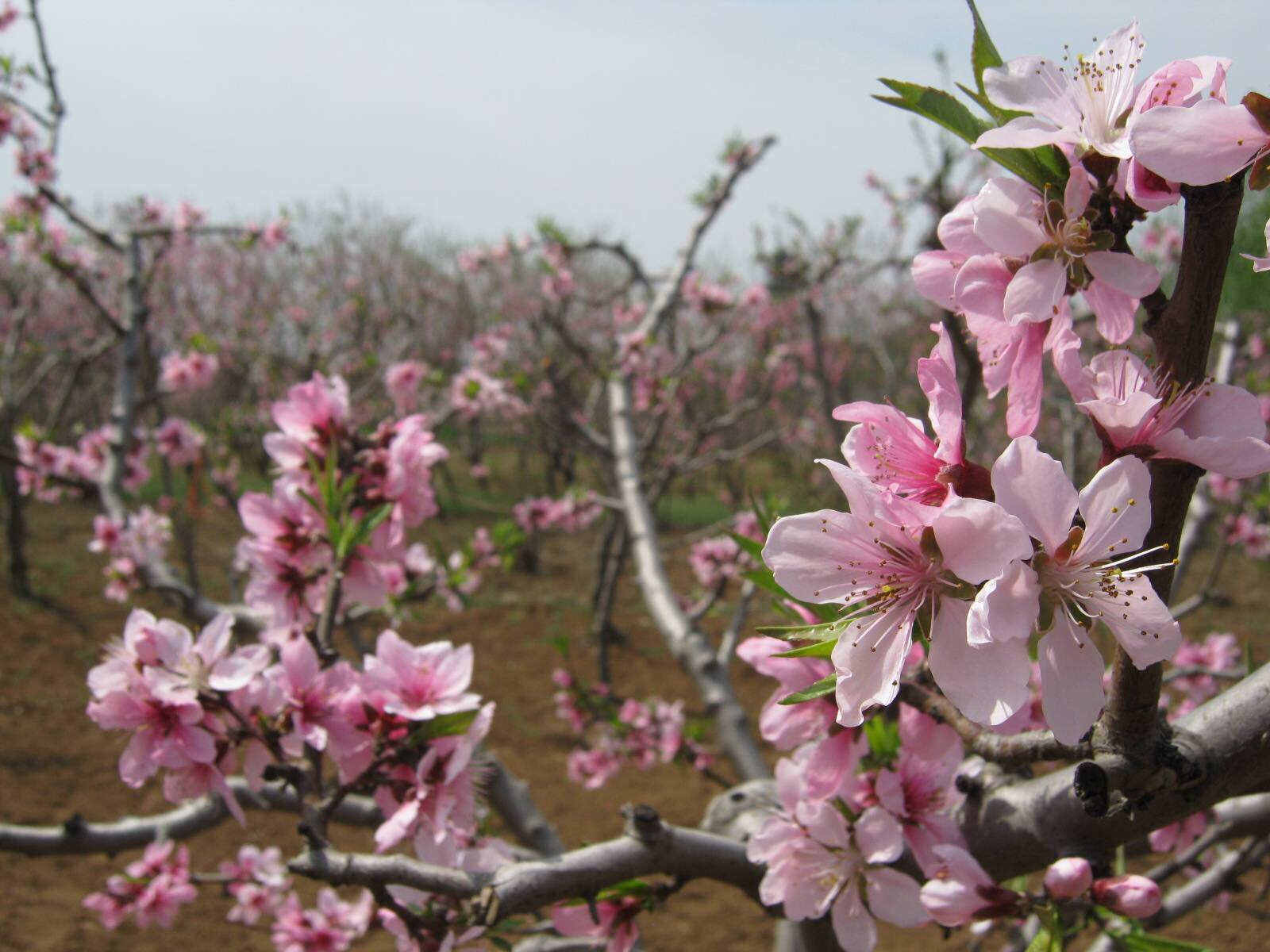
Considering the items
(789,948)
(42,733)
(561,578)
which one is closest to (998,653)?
(789,948)

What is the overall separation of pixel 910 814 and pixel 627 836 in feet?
1.39

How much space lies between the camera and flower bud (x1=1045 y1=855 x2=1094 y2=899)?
97cm

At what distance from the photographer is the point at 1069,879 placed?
97 centimetres

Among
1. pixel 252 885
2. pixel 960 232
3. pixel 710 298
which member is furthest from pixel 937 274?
pixel 710 298

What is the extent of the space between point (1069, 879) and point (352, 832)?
5.03 meters

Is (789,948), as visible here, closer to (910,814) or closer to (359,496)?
(910,814)

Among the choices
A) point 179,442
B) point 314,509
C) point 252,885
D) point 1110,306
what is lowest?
point 252,885

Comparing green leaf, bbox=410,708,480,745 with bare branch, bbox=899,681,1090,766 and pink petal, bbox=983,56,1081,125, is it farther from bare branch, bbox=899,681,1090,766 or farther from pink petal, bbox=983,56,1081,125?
pink petal, bbox=983,56,1081,125

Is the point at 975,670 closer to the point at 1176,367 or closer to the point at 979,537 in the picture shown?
the point at 979,537

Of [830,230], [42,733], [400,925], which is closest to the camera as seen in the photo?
[400,925]

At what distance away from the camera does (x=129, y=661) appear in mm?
1456

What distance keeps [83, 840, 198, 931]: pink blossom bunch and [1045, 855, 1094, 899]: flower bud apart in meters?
2.89

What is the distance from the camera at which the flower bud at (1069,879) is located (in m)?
0.97

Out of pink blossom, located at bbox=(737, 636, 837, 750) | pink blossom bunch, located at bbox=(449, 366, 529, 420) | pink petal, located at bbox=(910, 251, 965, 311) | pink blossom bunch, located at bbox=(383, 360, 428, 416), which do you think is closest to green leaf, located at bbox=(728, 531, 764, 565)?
pink blossom, located at bbox=(737, 636, 837, 750)
